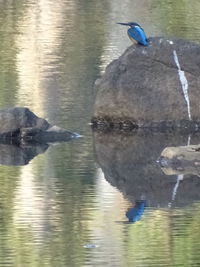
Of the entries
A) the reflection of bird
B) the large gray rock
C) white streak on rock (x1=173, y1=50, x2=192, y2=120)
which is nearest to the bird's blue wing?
the large gray rock

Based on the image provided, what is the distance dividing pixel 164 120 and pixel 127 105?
0.55 metres

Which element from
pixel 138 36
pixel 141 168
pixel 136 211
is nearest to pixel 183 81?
pixel 138 36

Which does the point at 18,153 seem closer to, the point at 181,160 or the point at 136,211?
the point at 181,160

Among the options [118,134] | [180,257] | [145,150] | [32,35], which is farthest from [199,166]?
[32,35]

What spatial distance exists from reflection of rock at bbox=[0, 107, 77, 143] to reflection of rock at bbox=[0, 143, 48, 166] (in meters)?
0.27

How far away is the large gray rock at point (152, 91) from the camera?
65.3ft

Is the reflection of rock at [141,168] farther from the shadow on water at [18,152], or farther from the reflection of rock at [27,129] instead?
the shadow on water at [18,152]

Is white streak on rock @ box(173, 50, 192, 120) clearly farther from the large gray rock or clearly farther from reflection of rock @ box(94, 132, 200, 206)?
reflection of rock @ box(94, 132, 200, 206)

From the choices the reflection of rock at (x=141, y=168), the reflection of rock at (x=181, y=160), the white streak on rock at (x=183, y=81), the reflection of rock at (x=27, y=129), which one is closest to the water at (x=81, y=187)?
the reflection of rock at (x=141, y=168)

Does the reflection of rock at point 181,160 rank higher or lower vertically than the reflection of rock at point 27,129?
higher

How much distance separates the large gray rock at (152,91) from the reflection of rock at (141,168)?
417mm

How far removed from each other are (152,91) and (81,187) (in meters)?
4.51

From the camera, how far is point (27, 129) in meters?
19.0

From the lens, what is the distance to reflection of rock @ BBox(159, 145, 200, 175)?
54.3 ft
